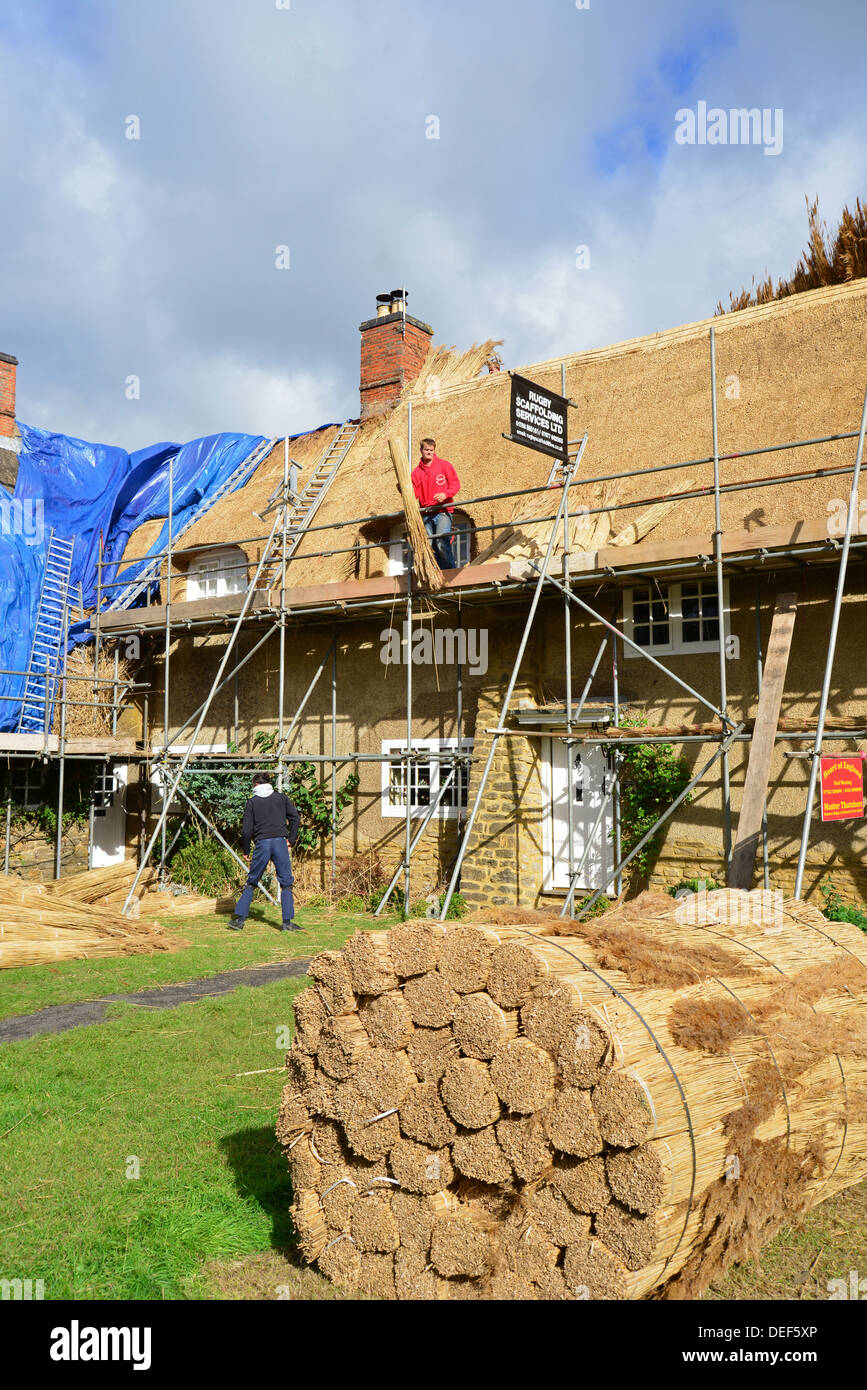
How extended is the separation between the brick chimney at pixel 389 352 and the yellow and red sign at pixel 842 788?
10576 mm

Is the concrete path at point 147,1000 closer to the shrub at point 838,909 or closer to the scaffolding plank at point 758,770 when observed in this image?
the scaffolding plank at point 758,770

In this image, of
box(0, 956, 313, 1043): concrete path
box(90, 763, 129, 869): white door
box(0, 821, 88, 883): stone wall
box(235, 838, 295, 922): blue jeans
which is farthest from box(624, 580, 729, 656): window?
box(0, 821, 88, 883): stone wall

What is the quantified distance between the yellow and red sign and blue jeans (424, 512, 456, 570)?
5.31 meters

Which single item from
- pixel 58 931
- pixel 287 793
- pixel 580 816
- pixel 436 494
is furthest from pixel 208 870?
pixel 436 494

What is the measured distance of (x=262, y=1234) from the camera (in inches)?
174

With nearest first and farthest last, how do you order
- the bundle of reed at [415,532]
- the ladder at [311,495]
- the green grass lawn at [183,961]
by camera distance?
the green grass lawn at [183,961] < the bundle of reed at [415,532] < the ladder at [311,495]

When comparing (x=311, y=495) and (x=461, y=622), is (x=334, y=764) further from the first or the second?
(x=311, y=495)

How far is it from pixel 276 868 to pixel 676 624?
206 inches

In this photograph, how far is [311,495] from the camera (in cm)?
1620

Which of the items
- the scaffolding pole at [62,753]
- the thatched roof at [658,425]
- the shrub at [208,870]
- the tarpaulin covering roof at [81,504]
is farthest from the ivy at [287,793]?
the tarpaulin covering roof at [81,504]

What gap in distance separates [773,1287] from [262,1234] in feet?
6.81

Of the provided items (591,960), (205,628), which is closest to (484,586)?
(205,628)

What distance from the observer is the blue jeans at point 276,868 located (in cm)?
1184

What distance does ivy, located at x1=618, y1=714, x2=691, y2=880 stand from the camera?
431 inches
